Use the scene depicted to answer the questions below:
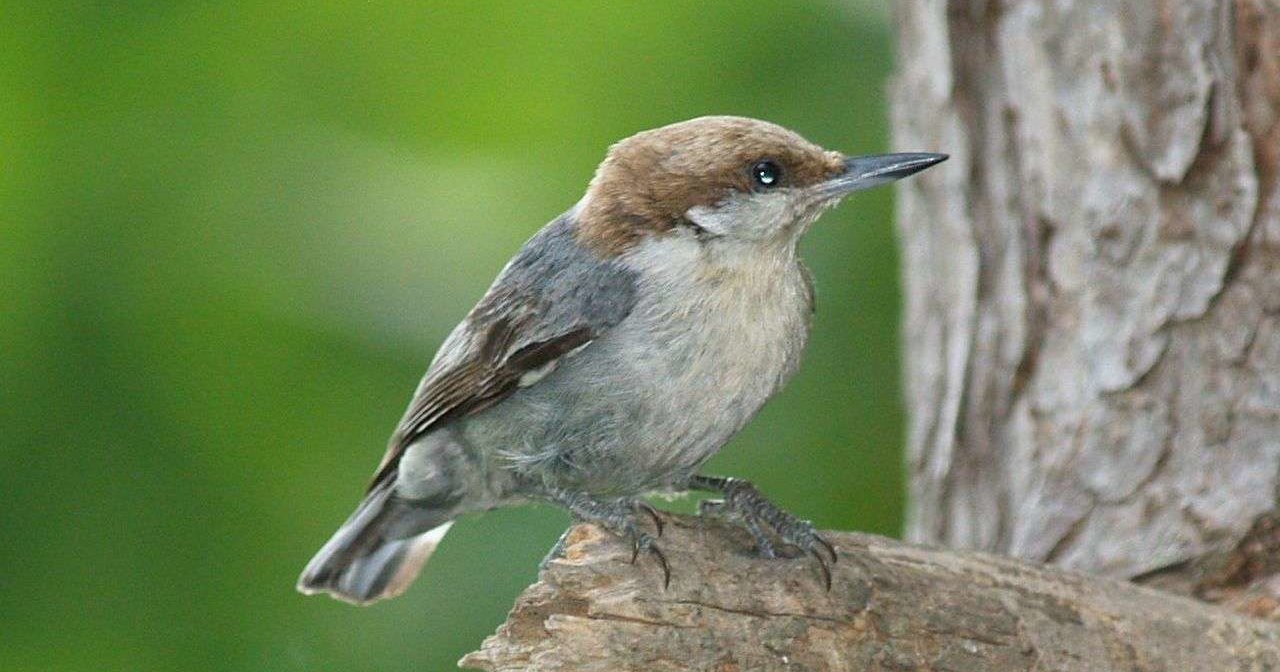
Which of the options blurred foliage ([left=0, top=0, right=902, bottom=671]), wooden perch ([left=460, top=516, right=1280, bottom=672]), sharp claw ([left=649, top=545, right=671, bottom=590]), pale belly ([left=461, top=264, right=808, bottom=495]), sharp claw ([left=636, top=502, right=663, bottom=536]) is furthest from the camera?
blurred foliage ([left=0, top=0, right=902, bottom=671])

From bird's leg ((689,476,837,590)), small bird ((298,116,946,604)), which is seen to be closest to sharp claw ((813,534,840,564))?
bird's leg ((689,476,837,590))

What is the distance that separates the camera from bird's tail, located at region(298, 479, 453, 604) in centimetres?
412

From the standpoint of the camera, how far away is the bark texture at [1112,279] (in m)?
3.90

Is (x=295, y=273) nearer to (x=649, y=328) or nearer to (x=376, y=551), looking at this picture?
(x=376, y=551)

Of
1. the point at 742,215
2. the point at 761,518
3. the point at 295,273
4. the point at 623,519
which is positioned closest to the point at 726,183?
the point at 742,215

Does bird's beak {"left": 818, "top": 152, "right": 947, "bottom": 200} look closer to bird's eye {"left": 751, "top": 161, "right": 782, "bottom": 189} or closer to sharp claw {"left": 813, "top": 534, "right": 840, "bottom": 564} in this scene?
bird's eye {"left": 751, "top": 161, "right": 782, "bottom": 189}

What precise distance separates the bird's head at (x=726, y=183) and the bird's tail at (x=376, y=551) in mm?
959

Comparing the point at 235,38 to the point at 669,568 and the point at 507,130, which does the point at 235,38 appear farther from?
the point at 669,568

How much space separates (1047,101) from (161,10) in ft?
8.03

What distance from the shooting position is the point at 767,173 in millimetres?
3734

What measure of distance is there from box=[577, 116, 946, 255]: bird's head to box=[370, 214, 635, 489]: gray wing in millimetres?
102

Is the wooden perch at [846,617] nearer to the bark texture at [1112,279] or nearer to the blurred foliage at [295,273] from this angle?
the bark texture at [1112,279]

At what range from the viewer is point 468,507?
4117 mm

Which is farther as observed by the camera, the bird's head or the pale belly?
the bird's head
